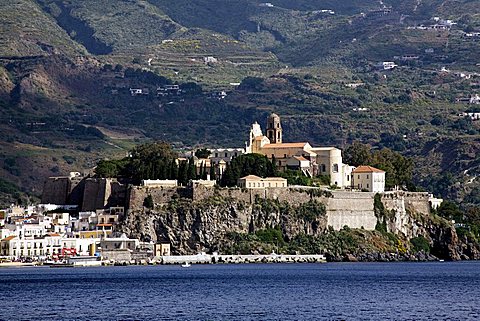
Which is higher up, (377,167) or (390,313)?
(377,167)

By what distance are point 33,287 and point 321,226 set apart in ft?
146

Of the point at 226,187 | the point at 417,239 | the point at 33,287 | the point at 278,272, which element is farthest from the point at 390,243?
the point at 33,287

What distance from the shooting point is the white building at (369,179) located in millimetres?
156500

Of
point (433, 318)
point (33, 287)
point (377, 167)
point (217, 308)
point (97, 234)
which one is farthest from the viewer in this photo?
point (377, 167)

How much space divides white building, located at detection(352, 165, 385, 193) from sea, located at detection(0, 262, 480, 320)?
17.1 meters

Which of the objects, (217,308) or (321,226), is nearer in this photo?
(217,308)

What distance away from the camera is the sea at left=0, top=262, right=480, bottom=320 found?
86000mm

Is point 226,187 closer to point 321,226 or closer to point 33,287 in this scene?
point 321,226

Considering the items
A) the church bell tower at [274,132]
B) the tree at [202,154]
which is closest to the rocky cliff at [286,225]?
the tree at [202,154]

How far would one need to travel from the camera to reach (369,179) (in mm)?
156625

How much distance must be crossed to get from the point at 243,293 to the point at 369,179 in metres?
56.5

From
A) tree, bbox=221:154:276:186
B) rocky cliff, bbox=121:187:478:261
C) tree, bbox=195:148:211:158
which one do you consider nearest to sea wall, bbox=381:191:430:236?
rocky cliff, bbox=121:187:478:261

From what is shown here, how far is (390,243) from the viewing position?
154 meters

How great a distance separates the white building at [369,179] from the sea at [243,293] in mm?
17124
